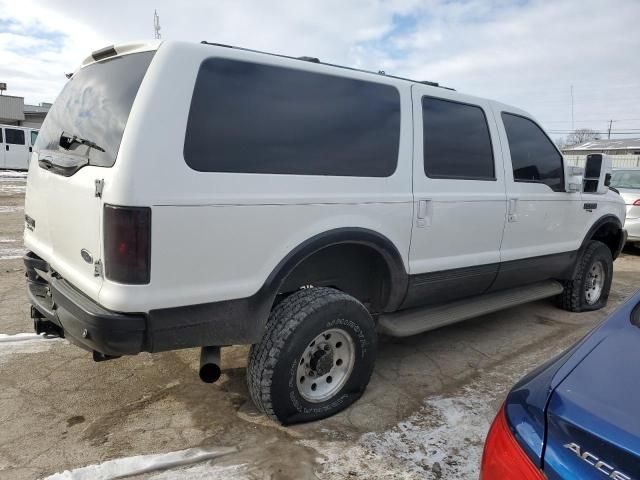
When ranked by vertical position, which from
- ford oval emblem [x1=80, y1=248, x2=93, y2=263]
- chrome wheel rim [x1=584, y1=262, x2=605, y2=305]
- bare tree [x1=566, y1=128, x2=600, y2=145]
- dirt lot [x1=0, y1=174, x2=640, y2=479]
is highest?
bare tree [x1=566, y1=128, x2=600, y2=145]

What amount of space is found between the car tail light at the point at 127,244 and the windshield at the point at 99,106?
0.29 metres

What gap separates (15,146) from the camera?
22.3 metres

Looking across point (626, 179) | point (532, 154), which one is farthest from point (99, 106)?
point (626, 179)

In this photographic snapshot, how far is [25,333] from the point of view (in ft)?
13.3

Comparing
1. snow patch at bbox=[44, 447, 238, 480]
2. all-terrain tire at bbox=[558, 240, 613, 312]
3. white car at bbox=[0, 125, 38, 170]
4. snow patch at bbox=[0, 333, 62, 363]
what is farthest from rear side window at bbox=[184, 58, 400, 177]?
white car at bbox=[0, 125, 38, 170]

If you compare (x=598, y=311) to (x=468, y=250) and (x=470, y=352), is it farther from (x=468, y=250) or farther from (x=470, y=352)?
(x=468, y=250)

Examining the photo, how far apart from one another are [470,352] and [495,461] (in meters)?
2.93

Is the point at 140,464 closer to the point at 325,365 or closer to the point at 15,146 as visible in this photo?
the point at 325,365

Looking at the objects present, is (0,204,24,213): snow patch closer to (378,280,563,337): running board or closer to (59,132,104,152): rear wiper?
(59,132,104,152): rear wiper

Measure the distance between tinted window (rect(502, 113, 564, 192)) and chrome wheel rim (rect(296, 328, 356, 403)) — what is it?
7.23 feet

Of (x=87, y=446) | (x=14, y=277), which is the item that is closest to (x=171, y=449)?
(x=87, y=446)

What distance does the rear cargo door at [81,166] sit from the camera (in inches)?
92.8

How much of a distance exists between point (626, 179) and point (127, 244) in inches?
412

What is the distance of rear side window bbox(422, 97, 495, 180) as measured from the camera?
11.3 ft
